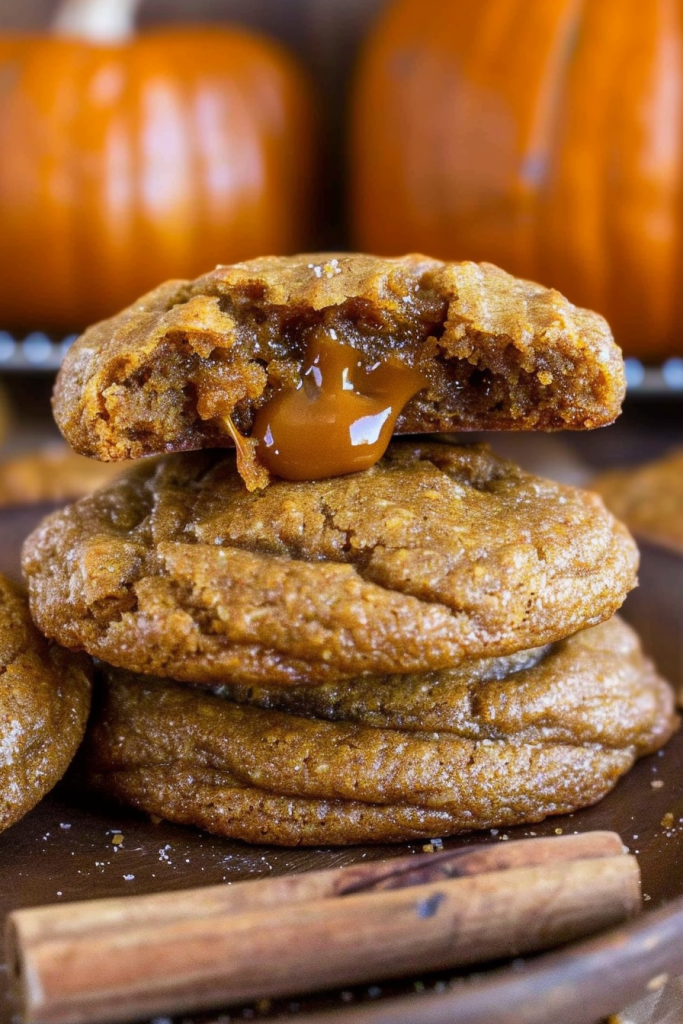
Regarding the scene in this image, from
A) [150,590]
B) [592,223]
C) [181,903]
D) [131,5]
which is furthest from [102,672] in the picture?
[131,5]

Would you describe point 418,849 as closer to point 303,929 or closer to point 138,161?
point 303,929

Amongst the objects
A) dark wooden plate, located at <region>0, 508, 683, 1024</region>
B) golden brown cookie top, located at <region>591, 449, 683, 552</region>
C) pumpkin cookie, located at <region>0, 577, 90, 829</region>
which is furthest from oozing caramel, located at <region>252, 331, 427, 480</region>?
golden brown cookie top, located at <region>591, 449, 683, 552</region>

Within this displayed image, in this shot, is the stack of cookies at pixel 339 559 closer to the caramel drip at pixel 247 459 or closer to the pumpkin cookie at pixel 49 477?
the caramel drip at pixel 247 459

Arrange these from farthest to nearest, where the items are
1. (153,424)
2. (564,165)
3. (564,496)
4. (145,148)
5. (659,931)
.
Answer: (145,148) → (564,165) → (564,496) → (153,424) → (659,931)

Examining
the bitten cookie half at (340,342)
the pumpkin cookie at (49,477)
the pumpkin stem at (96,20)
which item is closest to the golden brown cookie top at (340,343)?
the bitten cookie half at (340,342)

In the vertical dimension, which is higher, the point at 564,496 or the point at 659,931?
the point at 564,496

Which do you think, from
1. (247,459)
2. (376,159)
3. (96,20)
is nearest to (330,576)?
(247,459)

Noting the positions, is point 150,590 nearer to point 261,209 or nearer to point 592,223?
point 592,223
